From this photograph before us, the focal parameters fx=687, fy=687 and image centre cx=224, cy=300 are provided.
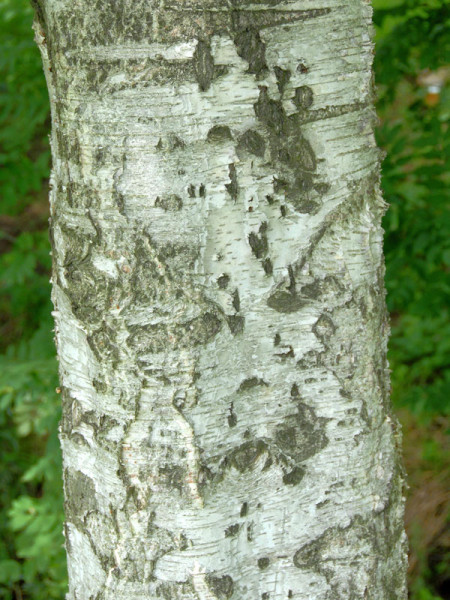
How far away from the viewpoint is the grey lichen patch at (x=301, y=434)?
1250mm

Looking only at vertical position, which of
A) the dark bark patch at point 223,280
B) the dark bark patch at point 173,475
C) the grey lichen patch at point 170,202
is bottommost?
the dark bark patch at point 173,475

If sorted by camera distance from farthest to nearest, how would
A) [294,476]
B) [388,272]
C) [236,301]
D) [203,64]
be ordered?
[388,272], [294,476], [236,301], [203,64]

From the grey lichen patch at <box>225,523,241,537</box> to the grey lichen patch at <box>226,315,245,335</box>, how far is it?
36cm

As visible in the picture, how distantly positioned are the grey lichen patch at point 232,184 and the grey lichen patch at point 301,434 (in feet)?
1.31

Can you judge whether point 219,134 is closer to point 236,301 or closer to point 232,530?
point 236,301

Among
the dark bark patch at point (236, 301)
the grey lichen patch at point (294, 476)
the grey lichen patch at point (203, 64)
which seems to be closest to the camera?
the grey lichen patch at point (203, 64)

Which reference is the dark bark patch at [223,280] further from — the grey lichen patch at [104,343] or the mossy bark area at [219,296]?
the grey lichen patch at [104,343]

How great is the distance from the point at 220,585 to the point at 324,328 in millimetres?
503

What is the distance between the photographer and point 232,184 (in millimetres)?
1117

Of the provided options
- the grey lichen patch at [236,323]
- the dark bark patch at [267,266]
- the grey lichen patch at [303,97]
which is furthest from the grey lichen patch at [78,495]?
the grey lichen patch at [303,97]

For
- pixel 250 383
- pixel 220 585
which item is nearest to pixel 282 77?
pixel 250 383

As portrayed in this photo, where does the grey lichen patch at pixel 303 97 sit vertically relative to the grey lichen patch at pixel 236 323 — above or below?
above

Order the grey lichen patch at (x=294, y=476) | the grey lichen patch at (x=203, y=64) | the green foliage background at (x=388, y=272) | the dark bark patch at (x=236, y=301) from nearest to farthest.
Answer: the grey lichen patch at (x=203, y=64)
the dark bark patch at (x=236, y=301)
the grey lichen patch at (x=294, y=476)
the green foliage background at (x=388, y=272)

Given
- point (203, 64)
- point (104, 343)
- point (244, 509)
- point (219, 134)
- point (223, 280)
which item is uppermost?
point (203, 64)
